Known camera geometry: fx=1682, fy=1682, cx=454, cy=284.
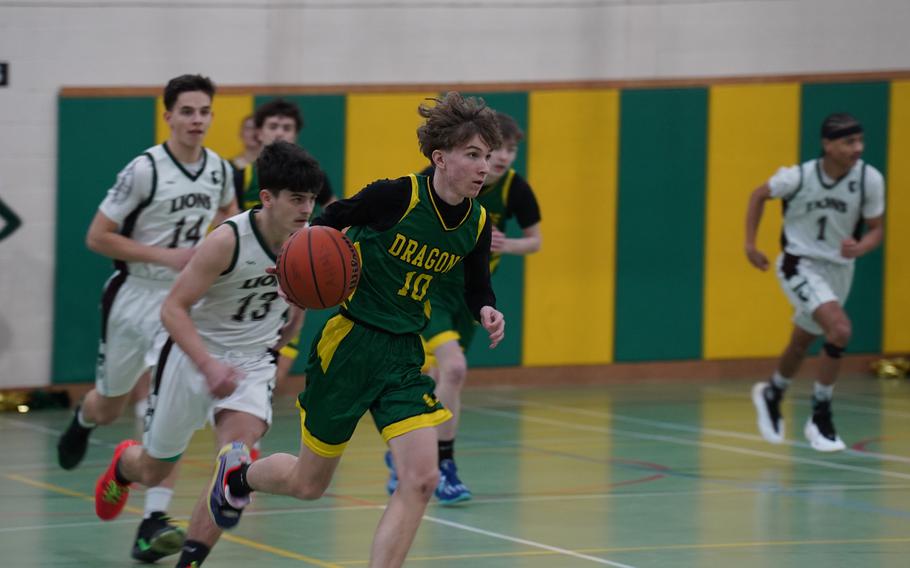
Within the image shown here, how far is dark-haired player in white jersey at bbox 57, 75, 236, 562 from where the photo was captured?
8578mm

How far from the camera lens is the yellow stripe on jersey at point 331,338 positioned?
638 cm

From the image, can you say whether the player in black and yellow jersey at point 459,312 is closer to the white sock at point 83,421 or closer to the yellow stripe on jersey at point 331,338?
Result: the white sock at point 83,421

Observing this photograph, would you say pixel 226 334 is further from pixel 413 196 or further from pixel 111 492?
pixel 413 196

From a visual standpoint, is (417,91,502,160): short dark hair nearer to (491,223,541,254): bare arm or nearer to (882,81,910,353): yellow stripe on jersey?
(491,223,541,254): bare arm

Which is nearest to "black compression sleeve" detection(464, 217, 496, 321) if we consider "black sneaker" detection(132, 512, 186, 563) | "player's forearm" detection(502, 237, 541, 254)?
"black sneaker" detection(132, 512, 186, 563)

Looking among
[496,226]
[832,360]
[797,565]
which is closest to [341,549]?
[797,565]

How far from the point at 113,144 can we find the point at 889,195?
273 inches

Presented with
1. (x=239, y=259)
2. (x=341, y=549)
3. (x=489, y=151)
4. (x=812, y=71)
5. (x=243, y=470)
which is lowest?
(x=341, y=549)

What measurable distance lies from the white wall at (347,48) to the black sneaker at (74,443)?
3.66m

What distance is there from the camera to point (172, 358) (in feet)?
23.4

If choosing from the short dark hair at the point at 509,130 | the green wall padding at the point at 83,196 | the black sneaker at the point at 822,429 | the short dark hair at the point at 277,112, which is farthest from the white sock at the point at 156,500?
the green wall padding at the point at 83,196

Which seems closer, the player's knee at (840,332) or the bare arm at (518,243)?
the bare arm at (518,243)

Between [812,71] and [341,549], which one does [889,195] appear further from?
[341,549]

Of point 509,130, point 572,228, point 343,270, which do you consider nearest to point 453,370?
point 509,130
